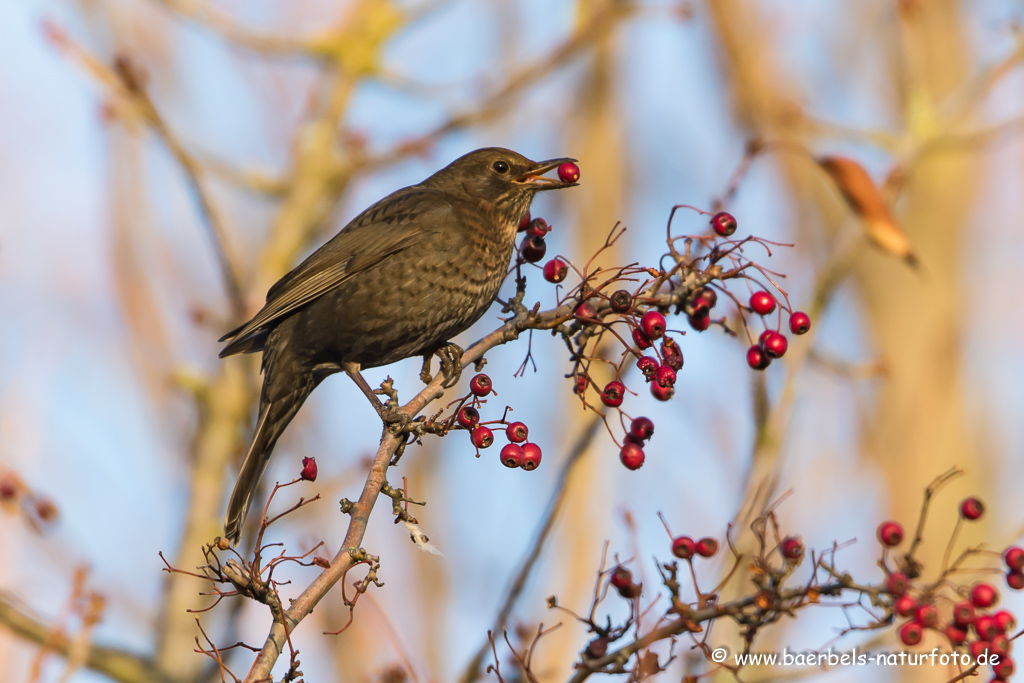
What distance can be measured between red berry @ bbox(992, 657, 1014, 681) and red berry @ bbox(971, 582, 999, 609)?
5.9 inches

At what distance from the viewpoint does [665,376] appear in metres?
3.04

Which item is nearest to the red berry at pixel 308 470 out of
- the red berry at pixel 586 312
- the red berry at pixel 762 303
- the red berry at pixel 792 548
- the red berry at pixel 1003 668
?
the red berry at pixel 586 312

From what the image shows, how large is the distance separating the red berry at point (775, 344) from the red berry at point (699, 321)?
278mm

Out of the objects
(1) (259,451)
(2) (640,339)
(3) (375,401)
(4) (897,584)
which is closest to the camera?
(4) (897,584)

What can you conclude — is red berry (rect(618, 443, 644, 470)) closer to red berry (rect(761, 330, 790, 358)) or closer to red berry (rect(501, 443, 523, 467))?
red berry (rect(501, 443, 523, 467))

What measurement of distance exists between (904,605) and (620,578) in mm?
742

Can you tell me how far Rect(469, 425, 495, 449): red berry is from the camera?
295cm

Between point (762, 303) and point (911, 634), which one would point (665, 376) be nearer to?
point (762, 303)

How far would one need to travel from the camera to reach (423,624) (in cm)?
739

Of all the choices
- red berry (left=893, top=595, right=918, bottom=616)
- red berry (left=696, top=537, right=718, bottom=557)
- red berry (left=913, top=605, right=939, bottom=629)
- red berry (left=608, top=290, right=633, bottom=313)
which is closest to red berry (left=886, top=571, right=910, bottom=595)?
red berry (left=893, top=595, right=918, bottom=616)

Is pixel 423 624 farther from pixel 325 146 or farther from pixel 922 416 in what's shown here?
pixel 922 416

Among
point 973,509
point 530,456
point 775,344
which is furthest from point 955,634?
point 530,456

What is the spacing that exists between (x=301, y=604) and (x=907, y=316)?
8701 mm

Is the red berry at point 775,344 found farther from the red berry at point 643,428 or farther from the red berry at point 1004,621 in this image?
the red berry at point 1004,621
